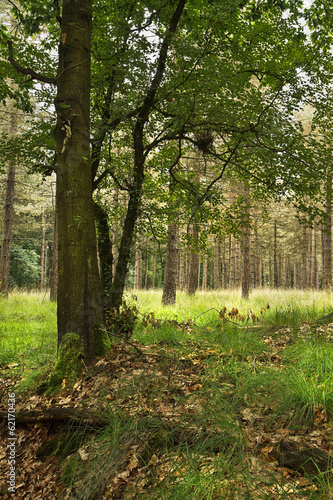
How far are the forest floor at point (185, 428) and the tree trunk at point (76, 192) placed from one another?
0.62m

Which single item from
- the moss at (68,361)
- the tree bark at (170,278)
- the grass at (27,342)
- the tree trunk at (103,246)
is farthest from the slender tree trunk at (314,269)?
the moss at (68,361)

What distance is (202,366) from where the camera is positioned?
11.4 feet

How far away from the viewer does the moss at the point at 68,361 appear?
137 inches

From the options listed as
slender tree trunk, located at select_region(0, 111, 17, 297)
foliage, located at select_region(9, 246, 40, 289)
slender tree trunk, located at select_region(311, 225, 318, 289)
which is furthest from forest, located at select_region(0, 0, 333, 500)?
foliage, located at select_region(9, 246, 40, 289)

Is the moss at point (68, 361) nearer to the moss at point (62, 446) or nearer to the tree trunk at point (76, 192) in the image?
the tree trunk at point (76, 192)

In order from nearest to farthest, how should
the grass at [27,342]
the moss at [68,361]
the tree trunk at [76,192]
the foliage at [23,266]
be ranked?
the moss at [68,361] < the tree trunk at [76,192] < the grass at [27,342] < the foliage at [23,266]

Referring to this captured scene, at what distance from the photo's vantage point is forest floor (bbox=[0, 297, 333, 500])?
6.05 ft

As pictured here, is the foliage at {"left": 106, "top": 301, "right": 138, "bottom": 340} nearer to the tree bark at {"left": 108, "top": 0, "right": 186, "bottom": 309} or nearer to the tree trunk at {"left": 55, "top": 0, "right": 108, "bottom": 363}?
the tree bark at {"left": 108, "top": 0, "right": 186, "bottom": 309}

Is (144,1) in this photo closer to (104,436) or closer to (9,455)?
(104,436)

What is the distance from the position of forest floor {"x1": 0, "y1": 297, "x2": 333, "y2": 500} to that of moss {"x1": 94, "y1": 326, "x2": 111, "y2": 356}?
167 millimetres

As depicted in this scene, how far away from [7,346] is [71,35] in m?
5.53

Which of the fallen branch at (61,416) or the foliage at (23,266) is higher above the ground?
the foliage at (23,266)

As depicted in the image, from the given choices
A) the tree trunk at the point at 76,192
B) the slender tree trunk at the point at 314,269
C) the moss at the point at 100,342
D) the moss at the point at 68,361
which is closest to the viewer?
the moss at the point at 68,361

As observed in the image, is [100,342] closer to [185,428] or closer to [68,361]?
[68,361]
